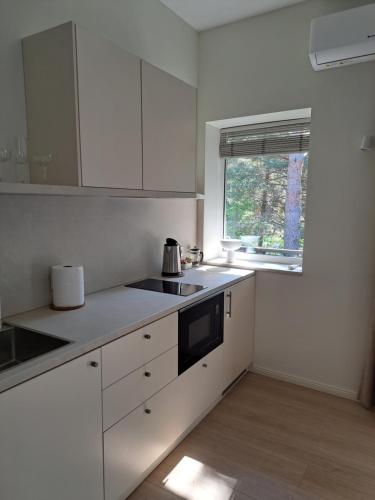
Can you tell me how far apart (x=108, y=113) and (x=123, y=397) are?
1.35 m

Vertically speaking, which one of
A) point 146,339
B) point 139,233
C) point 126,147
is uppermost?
point 126,147

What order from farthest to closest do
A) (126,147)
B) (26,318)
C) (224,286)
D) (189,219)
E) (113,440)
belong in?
(189,219), (224,286), (126,147), (26,318), (113,440)

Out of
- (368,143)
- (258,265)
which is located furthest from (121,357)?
(368,143)

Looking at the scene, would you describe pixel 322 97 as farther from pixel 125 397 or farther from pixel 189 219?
pixel 125 397

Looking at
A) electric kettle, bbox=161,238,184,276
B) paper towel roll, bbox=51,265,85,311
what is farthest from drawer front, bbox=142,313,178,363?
electric kettle, bbox=161,238,184,276

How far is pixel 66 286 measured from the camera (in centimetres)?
175

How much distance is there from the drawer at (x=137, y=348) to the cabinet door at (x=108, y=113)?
2.44 feet

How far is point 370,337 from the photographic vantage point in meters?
2.35

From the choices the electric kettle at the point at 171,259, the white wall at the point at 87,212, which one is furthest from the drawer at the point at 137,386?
the electric kettle at the point at 171,259

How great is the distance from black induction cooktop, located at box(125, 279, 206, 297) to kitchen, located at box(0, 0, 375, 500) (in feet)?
0.28

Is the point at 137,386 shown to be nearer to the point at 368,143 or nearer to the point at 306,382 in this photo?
the point at 306,382

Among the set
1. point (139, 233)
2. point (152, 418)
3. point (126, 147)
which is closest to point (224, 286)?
point (139, 233)

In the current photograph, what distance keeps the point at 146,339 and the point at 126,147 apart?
Result: 3.28 feet

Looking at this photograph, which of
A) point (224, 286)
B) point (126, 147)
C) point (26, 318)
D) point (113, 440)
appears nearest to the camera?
point (113, 440)
